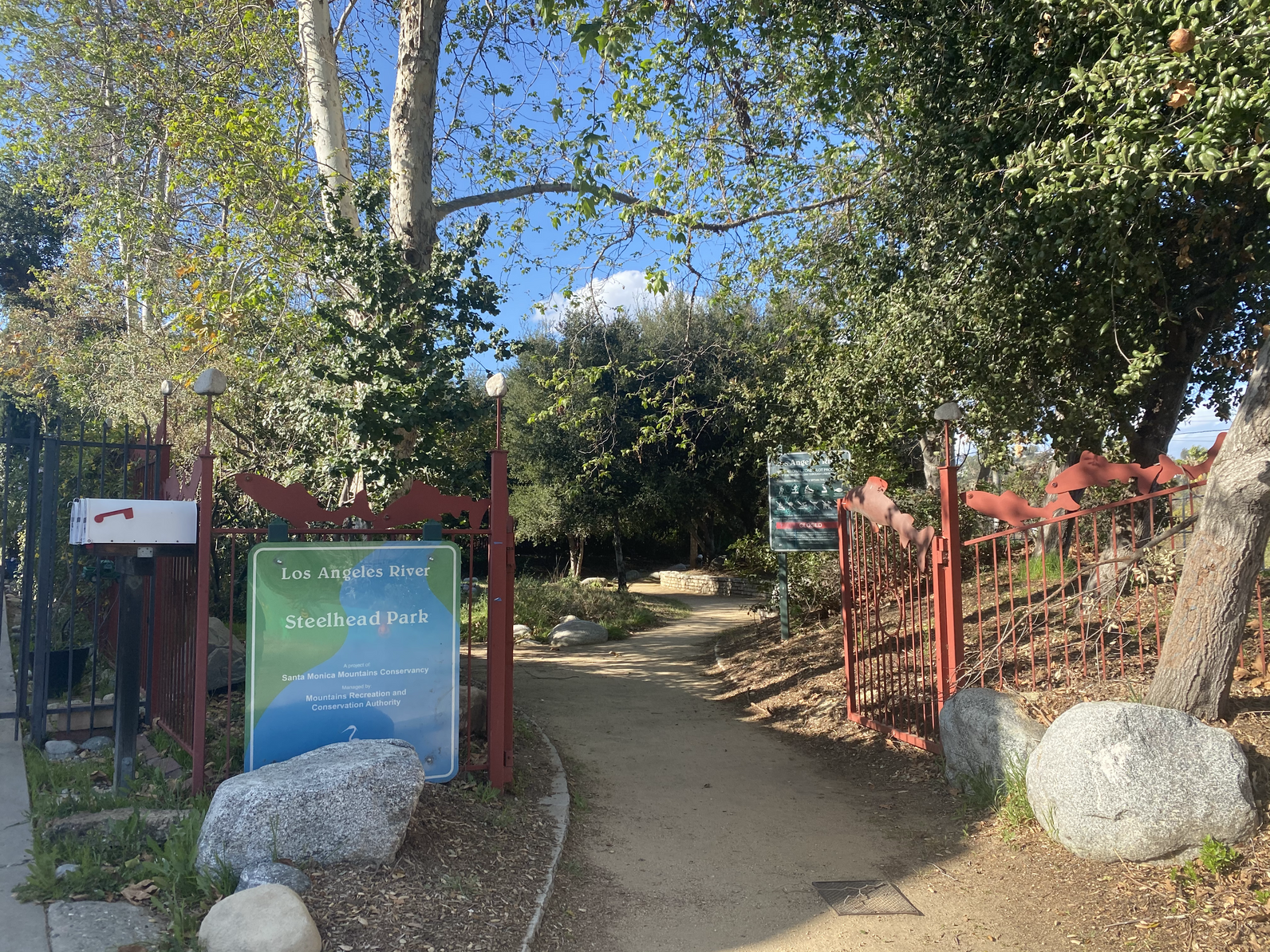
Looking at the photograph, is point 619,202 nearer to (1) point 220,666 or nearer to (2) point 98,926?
(1) point 220,666

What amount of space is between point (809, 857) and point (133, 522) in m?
4.40

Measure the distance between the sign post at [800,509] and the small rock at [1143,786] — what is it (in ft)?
23.5

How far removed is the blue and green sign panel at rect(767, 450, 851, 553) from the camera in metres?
11.9

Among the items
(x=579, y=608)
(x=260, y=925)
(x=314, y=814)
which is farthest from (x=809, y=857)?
(x=579, y=608)

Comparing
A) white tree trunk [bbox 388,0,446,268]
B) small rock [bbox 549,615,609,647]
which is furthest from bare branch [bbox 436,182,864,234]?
small rock [bbox 549,615,609,647]

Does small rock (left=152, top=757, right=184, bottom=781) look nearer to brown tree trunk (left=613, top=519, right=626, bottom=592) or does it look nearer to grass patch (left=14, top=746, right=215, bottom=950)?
grass patch (left=14, top=746, right=215, bottom=950)

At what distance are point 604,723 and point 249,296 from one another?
576 cm

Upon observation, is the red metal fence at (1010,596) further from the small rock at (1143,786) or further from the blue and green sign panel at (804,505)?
the blue and green sign panel at (804,505)

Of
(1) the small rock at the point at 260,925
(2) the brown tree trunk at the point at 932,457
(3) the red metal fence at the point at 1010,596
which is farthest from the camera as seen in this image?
(2) the brown tree trunk at the point at 932,457

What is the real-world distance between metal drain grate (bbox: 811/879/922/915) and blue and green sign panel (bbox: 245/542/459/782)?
91.9 inches

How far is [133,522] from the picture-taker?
474 centimetres

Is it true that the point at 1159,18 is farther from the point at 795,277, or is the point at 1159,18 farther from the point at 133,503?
the point at 133,503

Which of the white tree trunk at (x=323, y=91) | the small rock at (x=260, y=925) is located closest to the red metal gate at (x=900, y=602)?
the small rock at (x=260, y=925)

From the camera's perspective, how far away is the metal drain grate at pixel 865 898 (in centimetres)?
433
